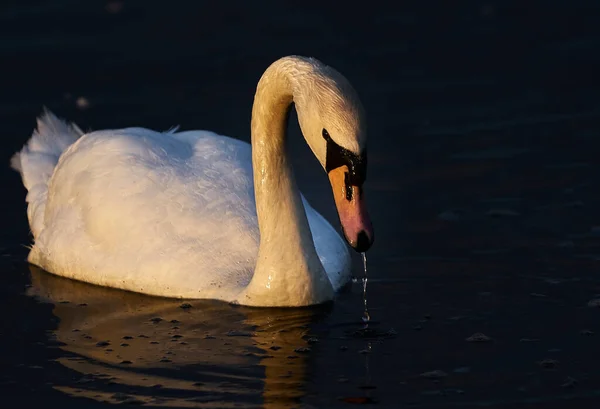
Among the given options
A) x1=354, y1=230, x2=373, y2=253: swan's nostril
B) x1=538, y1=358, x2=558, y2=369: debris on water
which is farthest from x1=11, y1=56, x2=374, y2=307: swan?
x1=538, y1=358, x2=558, y2=369: debris on water

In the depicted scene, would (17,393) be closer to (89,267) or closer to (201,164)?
(89,267)

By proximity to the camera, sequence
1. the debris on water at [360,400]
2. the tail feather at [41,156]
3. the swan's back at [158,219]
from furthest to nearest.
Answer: the tail feather at [41,156] < the swan's back at [158,219] < the debris on water at [360,400]

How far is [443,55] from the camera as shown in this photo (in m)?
17.1

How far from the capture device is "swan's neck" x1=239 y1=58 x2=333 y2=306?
11023 millimetres

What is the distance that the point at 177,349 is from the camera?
411 inches

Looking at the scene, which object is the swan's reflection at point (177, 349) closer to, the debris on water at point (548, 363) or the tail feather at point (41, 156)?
the tail feather at point (41, 156)

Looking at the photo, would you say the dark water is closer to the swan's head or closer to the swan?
the swan

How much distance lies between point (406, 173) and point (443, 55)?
3576mm

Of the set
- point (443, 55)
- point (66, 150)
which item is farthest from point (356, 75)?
point (66, 150)

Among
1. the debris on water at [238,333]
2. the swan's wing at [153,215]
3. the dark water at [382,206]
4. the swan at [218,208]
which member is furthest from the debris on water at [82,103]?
the debris on water at [238,333]

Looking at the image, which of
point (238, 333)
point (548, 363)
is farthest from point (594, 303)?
point (238, 333)

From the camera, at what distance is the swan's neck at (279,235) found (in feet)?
36.2

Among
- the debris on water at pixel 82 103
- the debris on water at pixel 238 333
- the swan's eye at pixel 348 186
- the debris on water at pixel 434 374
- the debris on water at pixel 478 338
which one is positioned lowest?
the debris on water at pixel 434 374

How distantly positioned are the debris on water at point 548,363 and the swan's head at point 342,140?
1.30 metres
